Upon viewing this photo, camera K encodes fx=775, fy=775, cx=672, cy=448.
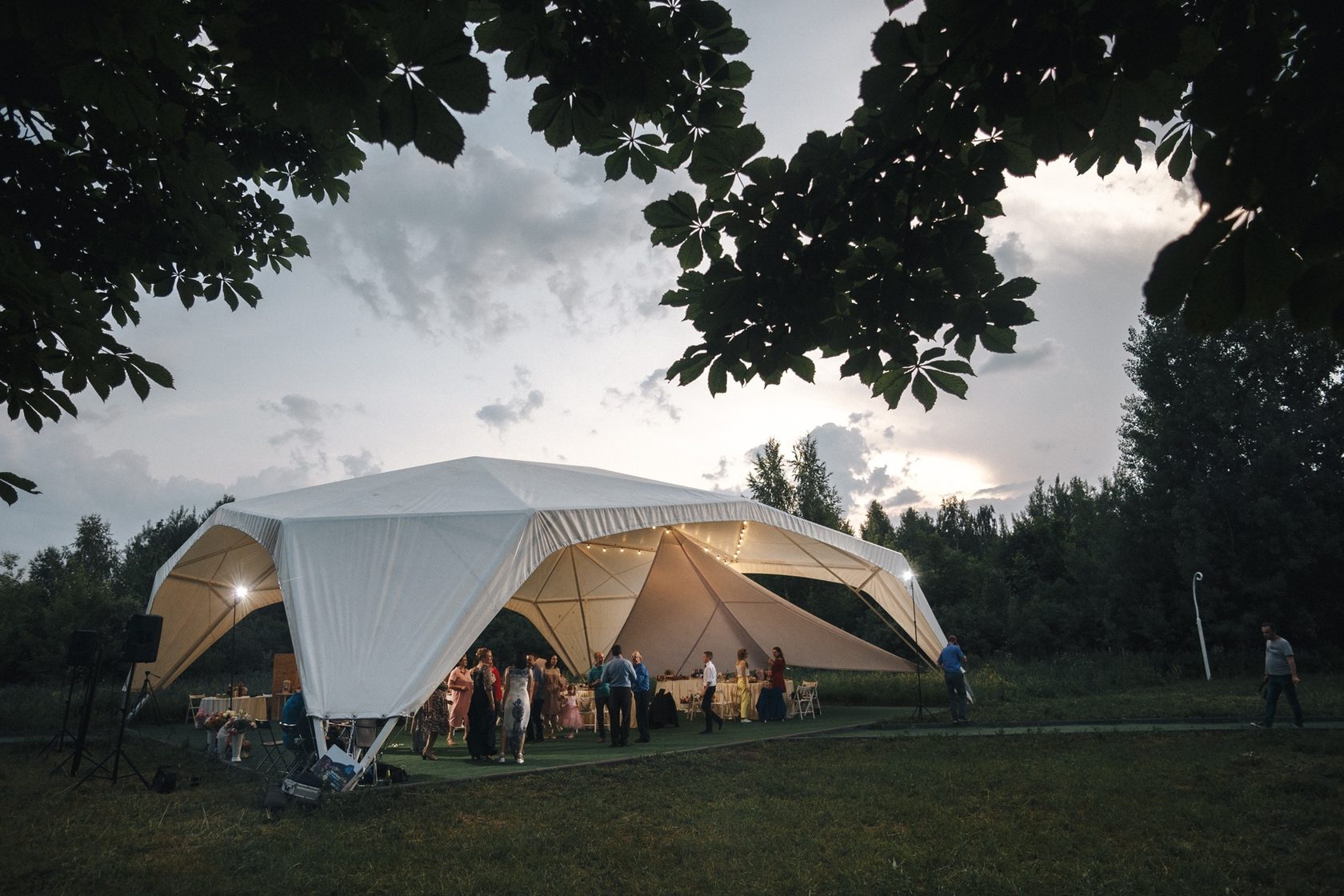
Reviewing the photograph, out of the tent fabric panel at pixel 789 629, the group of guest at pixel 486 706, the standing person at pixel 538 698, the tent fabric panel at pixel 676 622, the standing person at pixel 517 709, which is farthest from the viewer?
the tent fabric panel at pixel 676 622

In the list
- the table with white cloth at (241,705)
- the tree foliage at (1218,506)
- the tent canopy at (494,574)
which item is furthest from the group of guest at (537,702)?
the tree foliage at (1218,506)

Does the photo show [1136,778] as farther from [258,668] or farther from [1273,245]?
[258,668]

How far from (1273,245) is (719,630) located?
54.8 ft

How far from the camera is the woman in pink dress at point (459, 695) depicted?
432 inches

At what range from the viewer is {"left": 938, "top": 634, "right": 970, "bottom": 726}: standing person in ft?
36.6

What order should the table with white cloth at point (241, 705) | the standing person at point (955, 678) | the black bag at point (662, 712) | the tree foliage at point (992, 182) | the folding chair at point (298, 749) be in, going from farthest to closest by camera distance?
1. the black bag at point (662, 712)
2. the table with white cloth at point (241, 705)
3. the standing person at point (955, 678)
4. the folding chair at point (298, 749)
5. the tree foliage at point (992, 182)

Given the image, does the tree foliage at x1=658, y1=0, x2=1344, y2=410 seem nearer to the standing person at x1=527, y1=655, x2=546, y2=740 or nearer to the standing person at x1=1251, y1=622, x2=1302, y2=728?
the standing person at x1=1251, y1=622, x2=1302, y2=728

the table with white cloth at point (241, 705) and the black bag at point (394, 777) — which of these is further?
the table with white cloth at point (241, 705)

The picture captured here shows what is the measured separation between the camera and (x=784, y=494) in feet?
129

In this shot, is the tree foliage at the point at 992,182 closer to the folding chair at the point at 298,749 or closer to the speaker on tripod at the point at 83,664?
the folding chair at the point at 298,749

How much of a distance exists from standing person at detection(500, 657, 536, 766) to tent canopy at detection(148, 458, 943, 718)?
117 centimetres

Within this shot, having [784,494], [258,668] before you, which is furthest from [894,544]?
[258,668]

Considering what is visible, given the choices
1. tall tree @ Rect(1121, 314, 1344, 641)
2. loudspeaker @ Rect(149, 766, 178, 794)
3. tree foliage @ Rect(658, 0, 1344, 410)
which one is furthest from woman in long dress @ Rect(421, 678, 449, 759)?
tall tree @ Rect(1121, 314, 1344, 641)

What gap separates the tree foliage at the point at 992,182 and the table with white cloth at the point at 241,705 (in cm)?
1210
